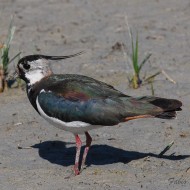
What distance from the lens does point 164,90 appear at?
Result: 30.7ft

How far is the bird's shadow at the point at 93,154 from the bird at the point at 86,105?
11.4 inches

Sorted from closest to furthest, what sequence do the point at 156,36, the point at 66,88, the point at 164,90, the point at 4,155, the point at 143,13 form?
the point at 66,88
the point at 4,155
the point at 164,90
the point at 156,36
the point at 143,13

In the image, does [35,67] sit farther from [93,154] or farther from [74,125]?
[93,154]

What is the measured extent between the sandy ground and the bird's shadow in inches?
0.4

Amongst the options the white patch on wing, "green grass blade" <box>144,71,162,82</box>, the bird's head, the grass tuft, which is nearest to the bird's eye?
the bird's head

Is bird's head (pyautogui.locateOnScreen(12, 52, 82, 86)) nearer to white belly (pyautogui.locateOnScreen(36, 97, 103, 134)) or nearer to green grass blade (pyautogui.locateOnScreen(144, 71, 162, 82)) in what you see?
white belly (pyautogui.locateOnScreen(36, 97, 103, 134))

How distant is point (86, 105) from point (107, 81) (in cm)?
272

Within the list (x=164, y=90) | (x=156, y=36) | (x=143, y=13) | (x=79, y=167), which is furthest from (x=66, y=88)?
(x=143, y=13)

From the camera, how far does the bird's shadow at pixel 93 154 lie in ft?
24.9

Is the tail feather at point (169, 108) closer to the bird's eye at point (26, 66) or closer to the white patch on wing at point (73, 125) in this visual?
the white patch on wing at point (73, 125)

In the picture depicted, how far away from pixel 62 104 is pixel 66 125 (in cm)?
20

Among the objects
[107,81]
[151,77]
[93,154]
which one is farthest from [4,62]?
[93,154]

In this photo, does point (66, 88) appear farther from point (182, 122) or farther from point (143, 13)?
point (143, 13)

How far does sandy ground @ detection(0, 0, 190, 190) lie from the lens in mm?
7156
